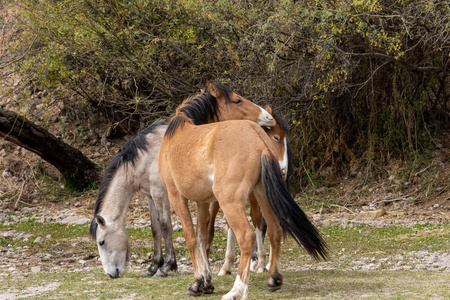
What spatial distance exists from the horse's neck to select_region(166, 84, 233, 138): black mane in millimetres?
1415

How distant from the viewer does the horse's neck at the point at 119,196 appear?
6.28m

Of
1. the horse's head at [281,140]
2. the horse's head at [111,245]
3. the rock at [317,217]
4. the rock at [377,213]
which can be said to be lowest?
the rock at [377,213]

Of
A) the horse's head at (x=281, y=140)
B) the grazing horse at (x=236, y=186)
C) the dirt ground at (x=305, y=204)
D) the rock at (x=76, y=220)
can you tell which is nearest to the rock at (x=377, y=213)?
the dirt ground at (x=305, y=204)

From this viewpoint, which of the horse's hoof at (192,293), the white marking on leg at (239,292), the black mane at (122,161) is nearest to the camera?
the white marking on leg at (239,292)

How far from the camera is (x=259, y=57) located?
31.4ft

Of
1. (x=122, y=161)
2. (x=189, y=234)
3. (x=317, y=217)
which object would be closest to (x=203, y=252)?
(x=189, y=234)

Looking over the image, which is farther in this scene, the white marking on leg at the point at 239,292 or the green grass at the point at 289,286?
the green grass at the point at 289,286

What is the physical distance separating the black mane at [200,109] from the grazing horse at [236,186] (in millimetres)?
288

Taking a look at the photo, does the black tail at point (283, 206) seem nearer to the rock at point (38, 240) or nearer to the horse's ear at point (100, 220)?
the horse's ear at point (100, 220)

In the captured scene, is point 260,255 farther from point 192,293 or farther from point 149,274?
point 192,293

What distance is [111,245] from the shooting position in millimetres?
6129

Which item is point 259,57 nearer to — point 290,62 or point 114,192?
point 290,62

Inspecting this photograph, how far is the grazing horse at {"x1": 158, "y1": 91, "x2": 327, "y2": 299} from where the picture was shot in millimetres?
4020

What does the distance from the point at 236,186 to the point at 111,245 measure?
2640mm
